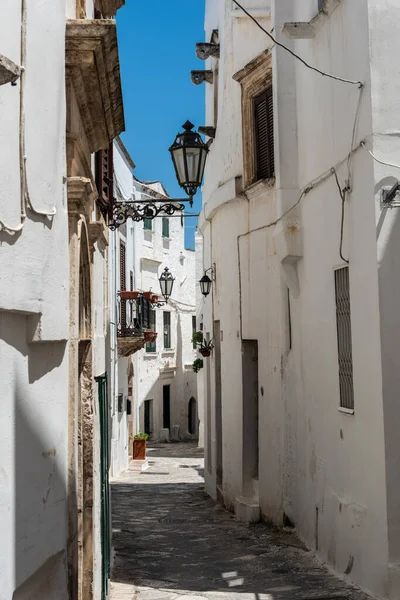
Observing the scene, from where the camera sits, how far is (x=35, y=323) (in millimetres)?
4570

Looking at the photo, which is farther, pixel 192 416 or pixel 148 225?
pixel 192 416

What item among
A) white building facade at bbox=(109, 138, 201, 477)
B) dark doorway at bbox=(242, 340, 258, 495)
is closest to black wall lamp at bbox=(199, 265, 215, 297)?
dark doorway at bbox=(242, 340, 258, 495)

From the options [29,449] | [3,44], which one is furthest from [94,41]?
[29,449]

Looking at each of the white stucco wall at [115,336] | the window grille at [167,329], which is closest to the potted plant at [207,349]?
the white stucco wall at [115,336]

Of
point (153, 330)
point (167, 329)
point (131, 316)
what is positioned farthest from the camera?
point (167, 329)

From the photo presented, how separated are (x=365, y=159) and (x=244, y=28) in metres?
7.15

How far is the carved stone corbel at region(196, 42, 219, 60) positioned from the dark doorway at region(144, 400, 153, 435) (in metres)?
20.9

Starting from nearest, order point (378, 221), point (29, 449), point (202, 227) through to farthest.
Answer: point (29, 449), point (378, 221), point (202, 227)

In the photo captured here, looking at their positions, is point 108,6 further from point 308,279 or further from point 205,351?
point 205,351

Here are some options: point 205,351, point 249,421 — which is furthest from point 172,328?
point 249,421

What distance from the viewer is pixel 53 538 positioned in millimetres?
4996

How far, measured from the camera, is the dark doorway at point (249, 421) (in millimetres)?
14094

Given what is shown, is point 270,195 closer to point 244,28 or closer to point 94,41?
point 244,28

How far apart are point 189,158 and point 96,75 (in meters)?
3.33
